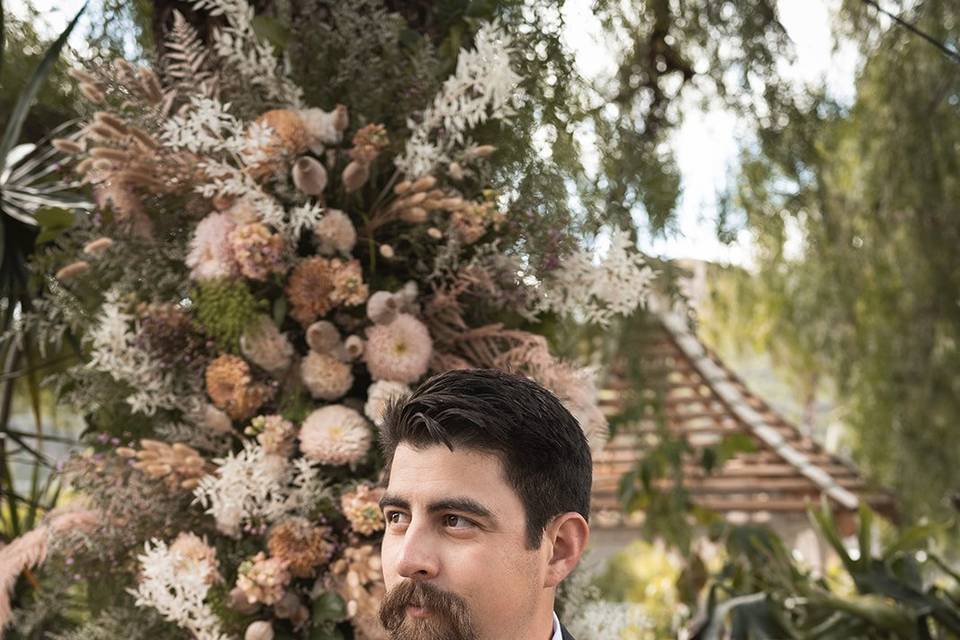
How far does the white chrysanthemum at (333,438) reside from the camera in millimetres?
Answer: 2012

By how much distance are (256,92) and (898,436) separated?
17.3ft

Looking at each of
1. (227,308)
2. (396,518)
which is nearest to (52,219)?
(227,308)

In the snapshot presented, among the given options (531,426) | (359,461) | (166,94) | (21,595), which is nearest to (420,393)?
(531,426)

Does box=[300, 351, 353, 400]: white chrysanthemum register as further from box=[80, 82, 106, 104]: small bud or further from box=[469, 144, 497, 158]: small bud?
box=[80, 82, 106, 104]: small bud

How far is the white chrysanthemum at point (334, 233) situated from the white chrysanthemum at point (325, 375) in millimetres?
194

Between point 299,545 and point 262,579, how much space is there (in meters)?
0.08

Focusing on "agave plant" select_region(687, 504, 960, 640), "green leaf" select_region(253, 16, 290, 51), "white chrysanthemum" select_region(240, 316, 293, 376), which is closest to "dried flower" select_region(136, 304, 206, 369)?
"white chrysanthemum" select_region(240, 316, 293, 376)

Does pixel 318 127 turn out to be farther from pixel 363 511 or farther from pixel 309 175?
pixel 363 511

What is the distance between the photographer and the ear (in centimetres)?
160

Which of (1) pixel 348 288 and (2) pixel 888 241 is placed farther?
(2) pixel 888 241

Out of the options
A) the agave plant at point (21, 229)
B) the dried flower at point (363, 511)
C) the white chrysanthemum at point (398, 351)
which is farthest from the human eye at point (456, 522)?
the agave plant at point (21, 229)

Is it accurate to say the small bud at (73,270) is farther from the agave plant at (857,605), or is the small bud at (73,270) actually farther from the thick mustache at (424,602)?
the agave plant at (857,605)

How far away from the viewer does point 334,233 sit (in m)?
2.11

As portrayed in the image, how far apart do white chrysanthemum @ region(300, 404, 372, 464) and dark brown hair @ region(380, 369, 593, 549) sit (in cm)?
40
